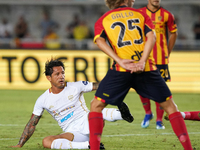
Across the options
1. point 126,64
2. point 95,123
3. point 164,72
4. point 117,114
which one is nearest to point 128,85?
point 126,64

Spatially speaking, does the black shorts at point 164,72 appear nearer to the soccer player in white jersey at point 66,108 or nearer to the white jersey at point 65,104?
the soccer player in white jersey at point 66,108

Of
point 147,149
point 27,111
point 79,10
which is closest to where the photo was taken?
point 147,149

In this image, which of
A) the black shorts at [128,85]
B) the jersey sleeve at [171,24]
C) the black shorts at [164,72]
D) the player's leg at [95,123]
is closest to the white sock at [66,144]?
the player's leg at [95,123]

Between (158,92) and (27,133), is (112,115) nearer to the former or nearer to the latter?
(27,133)

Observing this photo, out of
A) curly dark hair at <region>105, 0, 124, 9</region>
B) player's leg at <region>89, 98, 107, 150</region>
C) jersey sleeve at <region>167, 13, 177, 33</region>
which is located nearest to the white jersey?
player's leg at <region>89, 98, 107, 150</region>

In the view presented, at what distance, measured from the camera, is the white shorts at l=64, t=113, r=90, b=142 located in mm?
4988

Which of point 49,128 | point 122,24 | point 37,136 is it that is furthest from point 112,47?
point 49,128

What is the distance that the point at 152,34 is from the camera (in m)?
3.94

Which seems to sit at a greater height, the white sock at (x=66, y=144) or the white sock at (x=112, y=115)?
the white sock at (x=112, y=115)

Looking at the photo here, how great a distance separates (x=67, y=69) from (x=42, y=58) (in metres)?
0.90

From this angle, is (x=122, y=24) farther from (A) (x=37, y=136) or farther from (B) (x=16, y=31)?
(B) (x=16, y=31)

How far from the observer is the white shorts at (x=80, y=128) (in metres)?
4.99

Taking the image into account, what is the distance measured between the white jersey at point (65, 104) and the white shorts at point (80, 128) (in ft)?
0.15

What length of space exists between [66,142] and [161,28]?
2616 mm
